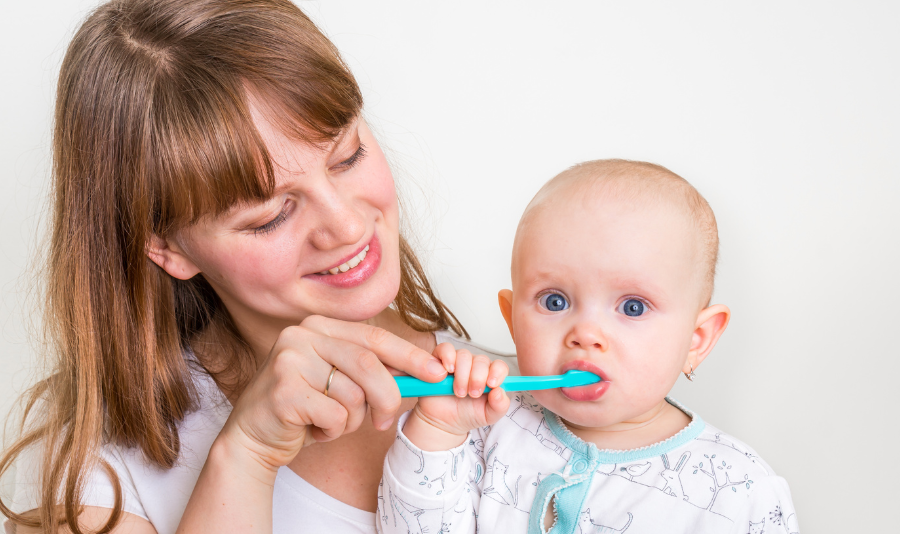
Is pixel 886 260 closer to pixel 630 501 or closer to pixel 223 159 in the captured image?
pixel 630 501

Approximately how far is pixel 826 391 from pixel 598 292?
1.00 m

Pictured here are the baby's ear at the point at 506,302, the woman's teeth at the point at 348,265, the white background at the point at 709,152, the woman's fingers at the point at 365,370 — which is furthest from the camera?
the white background at the point at 709,152

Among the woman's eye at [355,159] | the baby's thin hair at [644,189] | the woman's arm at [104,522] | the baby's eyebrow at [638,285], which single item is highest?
the baby's thin hair at [644,189]

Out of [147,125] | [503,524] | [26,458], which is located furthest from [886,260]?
[26,458]

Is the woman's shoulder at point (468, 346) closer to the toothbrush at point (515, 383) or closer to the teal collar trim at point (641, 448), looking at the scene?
the teal collar trim at point (641, 448)

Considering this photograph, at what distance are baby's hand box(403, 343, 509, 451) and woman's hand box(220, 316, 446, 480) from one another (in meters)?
0.03

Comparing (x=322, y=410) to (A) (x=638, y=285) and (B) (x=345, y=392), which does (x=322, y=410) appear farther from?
(A) (x=638, y=285)

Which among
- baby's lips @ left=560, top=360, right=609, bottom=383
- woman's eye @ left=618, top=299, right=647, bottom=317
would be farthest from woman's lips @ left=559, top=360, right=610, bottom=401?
woman's eye @ left=618, top=299, right=647, bottom=317

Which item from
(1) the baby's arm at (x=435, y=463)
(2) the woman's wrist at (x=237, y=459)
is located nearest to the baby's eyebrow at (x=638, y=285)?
(1) the baby's arm at (x=435, y=463)

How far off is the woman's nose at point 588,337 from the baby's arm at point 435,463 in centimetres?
13

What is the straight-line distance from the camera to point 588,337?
1.09 meters

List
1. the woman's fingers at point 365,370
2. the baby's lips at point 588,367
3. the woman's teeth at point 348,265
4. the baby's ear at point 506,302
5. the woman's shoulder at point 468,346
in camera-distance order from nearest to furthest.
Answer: the woman's fingers at point 365,370 → the baby's lips at point 588,367 → the woman's teeth at point 348,265 → the baby's ear at point 506,302 → the woman's shoulder at point 468,346

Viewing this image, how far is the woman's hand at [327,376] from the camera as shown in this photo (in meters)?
1.01

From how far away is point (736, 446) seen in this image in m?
1.19
